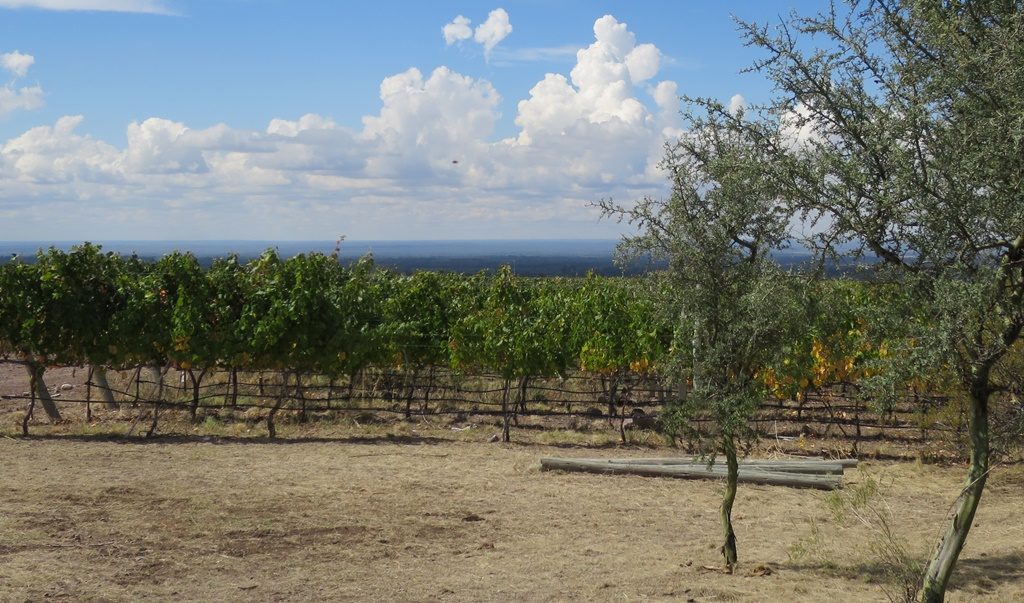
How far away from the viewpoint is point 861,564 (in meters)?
7.07

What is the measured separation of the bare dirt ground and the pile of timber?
0.14 m

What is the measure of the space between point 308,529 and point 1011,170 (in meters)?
5.97

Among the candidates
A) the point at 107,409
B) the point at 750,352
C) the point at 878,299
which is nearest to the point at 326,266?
the point at 107,409

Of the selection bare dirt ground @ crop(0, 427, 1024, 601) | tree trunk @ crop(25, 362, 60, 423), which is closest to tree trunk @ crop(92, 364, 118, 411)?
tree trunk @ crop(25, 362, 60, 423)

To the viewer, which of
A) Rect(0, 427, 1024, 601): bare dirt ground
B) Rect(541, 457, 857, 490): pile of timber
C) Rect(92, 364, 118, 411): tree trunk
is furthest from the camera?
Rect(92, 364, 118, 411): tree trunk

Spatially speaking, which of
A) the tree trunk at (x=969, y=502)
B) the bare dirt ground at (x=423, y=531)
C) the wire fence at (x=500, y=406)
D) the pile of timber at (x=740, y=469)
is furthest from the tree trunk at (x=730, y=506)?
the wire fence at (x=500, y=406)

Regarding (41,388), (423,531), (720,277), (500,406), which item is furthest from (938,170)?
(41,388)

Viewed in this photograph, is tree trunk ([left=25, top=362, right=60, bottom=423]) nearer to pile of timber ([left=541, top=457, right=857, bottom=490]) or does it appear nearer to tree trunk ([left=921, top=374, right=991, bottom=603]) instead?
pile of timber ([left=541, top=457, right=857, bottom=490])

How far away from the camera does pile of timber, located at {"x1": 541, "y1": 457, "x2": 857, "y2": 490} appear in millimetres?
9695

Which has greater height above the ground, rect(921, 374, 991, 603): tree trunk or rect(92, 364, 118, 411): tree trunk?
rect(921, 374, 991, 603): tree trunk

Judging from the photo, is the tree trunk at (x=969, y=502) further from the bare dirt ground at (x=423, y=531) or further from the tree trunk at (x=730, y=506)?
the tree trunk at (x=730, y=506)

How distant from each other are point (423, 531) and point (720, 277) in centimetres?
350

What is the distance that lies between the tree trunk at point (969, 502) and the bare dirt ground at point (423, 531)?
1.00m

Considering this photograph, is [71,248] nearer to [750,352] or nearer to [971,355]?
[750,352]
